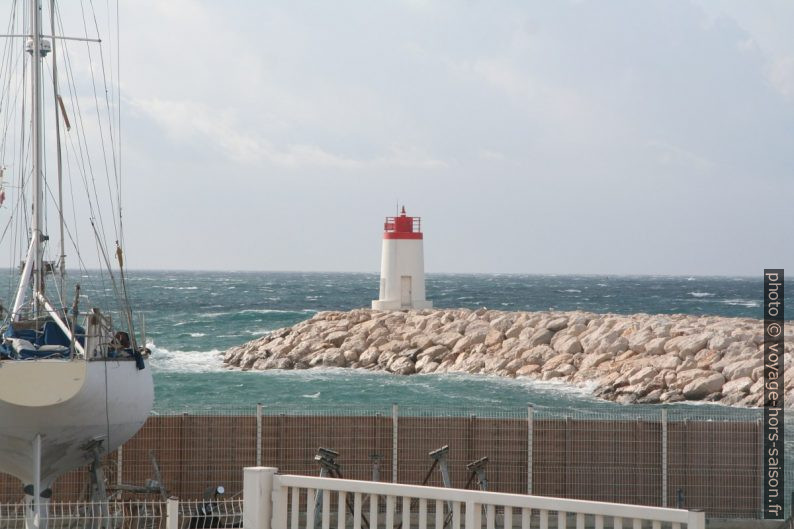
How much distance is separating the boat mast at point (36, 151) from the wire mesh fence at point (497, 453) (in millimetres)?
2920

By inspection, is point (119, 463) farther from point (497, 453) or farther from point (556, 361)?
point (556, 361)

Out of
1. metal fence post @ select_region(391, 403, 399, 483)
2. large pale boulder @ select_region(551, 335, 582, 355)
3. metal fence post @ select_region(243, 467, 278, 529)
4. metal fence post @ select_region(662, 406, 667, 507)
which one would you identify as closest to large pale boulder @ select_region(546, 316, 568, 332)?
large pale boulder @ select_region(551, 335, 582, 355)

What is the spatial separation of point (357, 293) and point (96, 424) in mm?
117494

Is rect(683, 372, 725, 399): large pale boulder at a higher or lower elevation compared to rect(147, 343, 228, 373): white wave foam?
higher

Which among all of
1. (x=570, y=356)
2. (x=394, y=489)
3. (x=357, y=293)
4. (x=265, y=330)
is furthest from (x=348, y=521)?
(x=357, y=293)

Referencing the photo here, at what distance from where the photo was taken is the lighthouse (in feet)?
166

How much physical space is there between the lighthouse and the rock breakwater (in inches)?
62.2

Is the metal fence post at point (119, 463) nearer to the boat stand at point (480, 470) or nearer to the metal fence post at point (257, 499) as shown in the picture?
the boat stand at point (480, 470)

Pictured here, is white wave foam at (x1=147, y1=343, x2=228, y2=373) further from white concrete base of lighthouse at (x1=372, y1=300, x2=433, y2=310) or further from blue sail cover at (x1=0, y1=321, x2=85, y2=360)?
blue sail cover at (x1=0, y1=321, x2=85, y2=360)

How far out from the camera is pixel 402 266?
166 ft

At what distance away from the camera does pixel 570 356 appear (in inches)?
1540

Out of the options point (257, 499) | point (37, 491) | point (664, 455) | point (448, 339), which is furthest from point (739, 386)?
point (257, 499)

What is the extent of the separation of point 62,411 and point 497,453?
6.54 m

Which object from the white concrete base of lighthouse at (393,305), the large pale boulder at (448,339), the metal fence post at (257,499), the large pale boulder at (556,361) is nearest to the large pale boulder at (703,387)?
the large pale boulder at (556,361)
